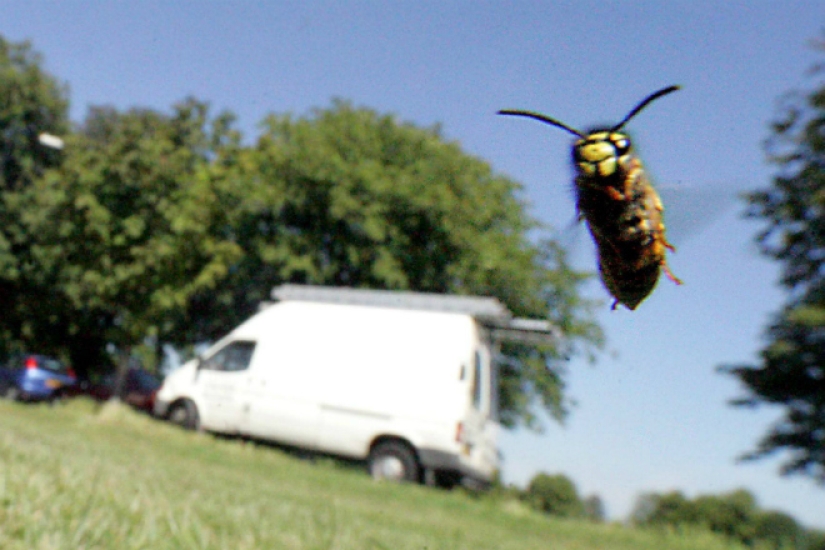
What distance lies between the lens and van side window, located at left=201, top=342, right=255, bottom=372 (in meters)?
15.8

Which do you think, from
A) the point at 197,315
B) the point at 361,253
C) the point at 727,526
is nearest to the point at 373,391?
the point at 727,526

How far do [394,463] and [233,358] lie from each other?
14.2ft

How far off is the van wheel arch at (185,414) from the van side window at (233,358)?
1.01 m

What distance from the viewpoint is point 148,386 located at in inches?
1054

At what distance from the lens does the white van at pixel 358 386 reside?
43.0ft

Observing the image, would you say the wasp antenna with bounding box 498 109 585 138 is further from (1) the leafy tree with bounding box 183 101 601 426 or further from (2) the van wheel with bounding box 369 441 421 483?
(1) the leafy tree with bounding box 183 101 601 426

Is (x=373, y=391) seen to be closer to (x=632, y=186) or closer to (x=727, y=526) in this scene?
(x=727, y=526)

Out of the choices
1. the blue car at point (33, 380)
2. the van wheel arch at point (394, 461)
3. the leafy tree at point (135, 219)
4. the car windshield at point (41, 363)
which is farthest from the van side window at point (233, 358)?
the car windshield at point (41, 363)

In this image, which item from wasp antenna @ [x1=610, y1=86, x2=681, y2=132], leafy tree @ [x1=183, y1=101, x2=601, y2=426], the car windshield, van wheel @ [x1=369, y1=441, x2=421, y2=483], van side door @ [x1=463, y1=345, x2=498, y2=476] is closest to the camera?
wasp antenna @ [x1=610, y1=86, x2=681, y2=132]

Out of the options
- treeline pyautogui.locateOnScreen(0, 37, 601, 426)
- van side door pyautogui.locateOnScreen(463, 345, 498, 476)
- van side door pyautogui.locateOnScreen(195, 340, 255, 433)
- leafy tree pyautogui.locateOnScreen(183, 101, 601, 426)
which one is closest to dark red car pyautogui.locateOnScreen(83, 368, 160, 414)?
treeline pyautogui.locateOnScreen(0, 37, 601, 426)

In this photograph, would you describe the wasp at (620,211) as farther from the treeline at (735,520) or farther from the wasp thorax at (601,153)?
the treeline at (735,520)

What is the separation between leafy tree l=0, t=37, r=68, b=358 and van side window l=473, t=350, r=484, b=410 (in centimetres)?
2769

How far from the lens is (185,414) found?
16.5m

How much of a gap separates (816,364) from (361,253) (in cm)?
1395
